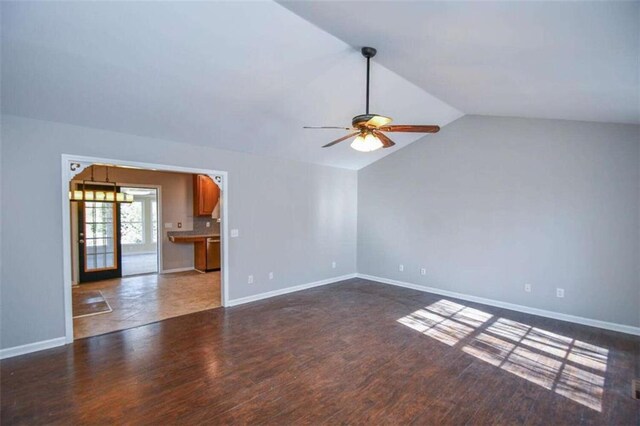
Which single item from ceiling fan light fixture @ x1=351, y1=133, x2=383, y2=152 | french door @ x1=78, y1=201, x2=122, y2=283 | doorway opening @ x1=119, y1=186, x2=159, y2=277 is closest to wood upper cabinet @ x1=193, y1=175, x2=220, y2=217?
french door @ x1=78, y1=201, x2=122, y2=283

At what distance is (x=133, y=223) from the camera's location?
11430mm

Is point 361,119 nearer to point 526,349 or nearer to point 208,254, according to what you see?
point 526,349

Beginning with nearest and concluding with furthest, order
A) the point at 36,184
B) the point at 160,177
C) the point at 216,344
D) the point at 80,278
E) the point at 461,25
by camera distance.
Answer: the point at 461,25 < the point at 36,184 < the point at 216,344 < the point at 80,278 < the point at 160,177

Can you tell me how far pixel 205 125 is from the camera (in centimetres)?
406

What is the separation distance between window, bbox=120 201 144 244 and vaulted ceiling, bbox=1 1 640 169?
8690 mm

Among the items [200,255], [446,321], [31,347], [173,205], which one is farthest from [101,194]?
[446,321]

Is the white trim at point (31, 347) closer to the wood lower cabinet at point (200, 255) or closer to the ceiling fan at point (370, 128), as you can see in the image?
the ceiling fan at point (370, 128)

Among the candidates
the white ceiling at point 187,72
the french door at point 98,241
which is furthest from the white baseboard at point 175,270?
the white ceiling at point 187,72

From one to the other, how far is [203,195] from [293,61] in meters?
5.51

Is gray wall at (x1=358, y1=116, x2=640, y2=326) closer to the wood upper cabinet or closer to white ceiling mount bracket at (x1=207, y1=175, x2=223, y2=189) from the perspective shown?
white ceiling mount bracket at (x1=207, y1=175, x2=223, y2=189)

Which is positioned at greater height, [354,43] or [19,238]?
[354,43]

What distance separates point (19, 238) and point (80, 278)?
154 inches

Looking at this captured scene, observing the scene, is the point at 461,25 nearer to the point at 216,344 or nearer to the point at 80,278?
the point at 216,344

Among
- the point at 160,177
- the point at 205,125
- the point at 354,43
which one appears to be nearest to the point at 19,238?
the point at 205,125
